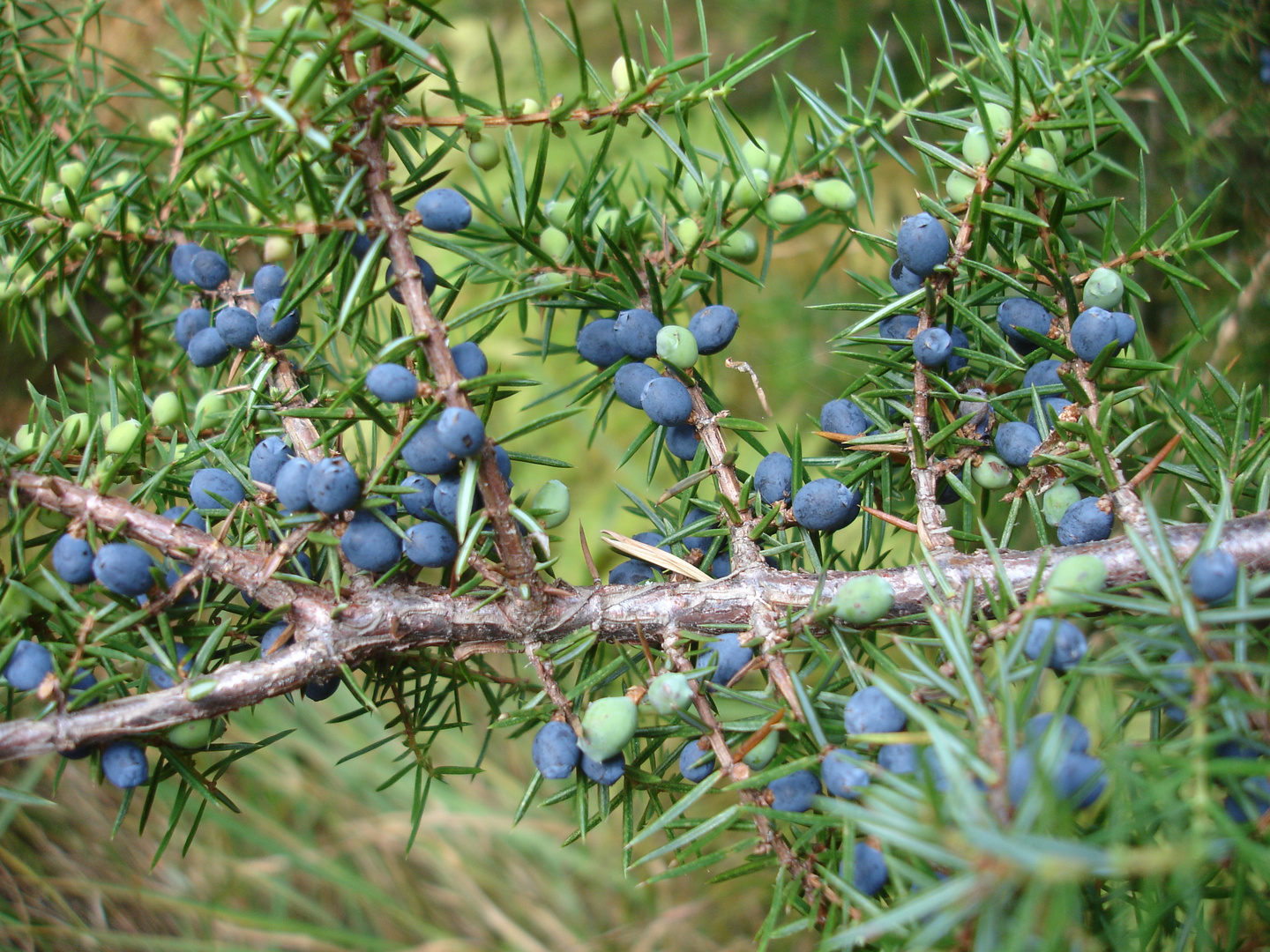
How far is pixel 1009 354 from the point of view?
1.99 ft

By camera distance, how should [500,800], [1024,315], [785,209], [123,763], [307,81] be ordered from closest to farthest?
[307,81], [123,763], [1024,315], [785,209], [500,800]

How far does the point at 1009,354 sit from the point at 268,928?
5.84 feet

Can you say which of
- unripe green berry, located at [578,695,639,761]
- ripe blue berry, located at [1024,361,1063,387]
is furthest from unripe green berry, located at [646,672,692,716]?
ripe blue berry, located at [1024,361,1063,387]

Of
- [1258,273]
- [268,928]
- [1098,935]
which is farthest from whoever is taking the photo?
[268,928]

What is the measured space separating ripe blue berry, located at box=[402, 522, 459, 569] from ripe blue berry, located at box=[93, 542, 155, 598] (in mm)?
154

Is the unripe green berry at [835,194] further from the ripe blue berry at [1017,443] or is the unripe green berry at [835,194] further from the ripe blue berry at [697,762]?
the ripe blue berry at [697,762]

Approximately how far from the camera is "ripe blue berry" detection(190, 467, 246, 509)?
56 centimetres

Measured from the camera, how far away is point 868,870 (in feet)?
1.49

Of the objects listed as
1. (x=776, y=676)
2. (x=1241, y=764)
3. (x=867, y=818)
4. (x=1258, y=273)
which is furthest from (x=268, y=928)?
(x=1258, y=273)

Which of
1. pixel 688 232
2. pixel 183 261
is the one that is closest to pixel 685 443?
pixel 688 232

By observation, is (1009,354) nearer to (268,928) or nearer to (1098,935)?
(1098,935)

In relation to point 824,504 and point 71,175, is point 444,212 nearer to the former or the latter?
point 824,504

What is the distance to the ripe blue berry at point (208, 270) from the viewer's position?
0.68 m

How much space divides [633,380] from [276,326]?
260 millimetres
